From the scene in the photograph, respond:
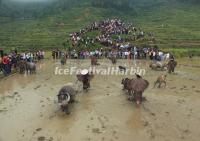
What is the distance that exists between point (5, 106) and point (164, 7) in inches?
2922

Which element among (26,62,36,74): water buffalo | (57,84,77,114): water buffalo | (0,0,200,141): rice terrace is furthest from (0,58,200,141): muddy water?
(26,62,36,74): water buffalo

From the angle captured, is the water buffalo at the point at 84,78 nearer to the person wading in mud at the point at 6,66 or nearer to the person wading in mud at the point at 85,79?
the person wading in mud at the point at 85,79

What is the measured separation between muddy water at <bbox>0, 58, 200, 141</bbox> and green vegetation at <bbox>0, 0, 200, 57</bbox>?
66.5 ft

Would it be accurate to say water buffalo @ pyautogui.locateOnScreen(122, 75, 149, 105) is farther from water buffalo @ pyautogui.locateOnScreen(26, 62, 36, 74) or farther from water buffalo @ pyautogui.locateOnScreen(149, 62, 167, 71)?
water buffalo @ pyautogui.locateOnScreen(26, 62, 36, 74)

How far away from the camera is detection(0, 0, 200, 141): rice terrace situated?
18.7m

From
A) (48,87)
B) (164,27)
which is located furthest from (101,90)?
(164,27)

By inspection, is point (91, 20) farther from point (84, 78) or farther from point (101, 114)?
point (101, 114)

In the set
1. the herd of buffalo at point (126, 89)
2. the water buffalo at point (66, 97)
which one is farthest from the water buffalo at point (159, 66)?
the water buffalo at point (66, 97)

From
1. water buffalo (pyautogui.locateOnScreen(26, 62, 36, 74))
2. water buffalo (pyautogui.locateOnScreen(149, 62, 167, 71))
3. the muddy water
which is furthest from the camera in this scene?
water buffalo (pyautogui.locateOnScreen(149, 62, 167, 71))

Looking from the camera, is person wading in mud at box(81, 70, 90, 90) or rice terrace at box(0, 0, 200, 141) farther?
person wading in mud at box(81, 70, 90, 90)

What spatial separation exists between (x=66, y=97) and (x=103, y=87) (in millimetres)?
5942

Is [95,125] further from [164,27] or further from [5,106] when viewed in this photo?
[164,27]

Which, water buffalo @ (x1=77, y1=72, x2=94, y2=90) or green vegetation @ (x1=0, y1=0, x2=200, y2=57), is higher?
green vegetation @ (x1=0, y1=0, x2=200, y2=57)

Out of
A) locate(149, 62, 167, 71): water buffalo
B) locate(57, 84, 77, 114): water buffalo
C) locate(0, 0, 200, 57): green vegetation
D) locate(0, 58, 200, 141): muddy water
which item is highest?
locate(0, 0, 200, 57): green vegetation
